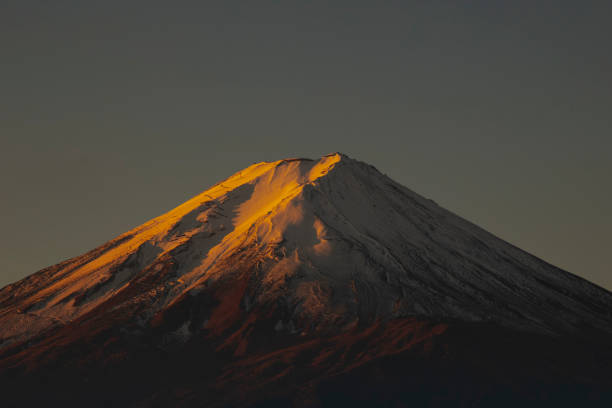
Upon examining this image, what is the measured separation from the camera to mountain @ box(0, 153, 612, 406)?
118688mm

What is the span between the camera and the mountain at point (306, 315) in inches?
4673

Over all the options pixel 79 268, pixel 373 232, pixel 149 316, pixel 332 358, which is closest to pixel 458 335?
pixel 332 358

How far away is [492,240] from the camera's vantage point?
16238cm

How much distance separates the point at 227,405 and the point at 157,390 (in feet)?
30.6

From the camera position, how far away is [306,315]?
128000 mm

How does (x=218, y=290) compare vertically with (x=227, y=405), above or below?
Answer: above

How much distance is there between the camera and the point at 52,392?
120m

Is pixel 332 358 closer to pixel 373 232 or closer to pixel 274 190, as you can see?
pixel 373 232

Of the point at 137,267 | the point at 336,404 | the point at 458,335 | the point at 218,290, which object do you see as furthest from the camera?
the point at 137,267

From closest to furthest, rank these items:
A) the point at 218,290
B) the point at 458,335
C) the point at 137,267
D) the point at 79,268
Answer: the point at 458,335 < the point at 218,290 < the point at 137,267 < the point at 79,268

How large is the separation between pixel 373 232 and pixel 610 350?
31901 mm

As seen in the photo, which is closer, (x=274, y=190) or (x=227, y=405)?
(x=227, y=405)

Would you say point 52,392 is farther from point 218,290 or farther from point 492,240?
point 492,240

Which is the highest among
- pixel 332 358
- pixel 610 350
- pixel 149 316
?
pixel 149 316
